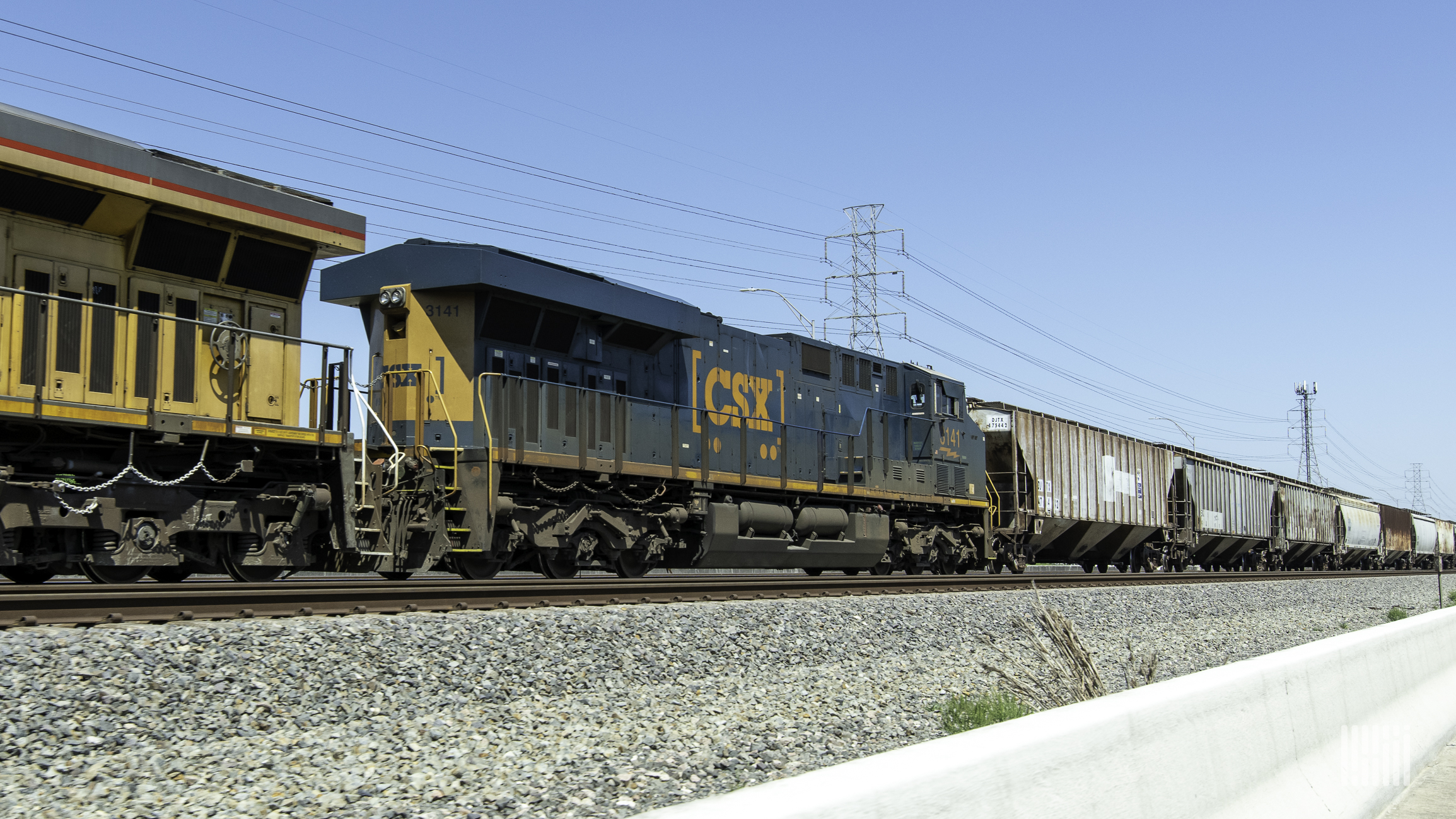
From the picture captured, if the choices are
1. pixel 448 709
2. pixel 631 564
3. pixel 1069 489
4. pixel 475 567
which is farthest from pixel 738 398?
pixel 1069 489

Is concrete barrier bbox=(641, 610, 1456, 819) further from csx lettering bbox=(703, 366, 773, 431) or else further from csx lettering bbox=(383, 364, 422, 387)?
csx lettering bbox=(703, 366, 773, 431)

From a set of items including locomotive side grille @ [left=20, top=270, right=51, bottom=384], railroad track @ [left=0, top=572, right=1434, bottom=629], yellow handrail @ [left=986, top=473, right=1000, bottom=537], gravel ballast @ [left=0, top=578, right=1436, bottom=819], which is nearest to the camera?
gravel ballast @ [left=0, top=578, right=1436, bottom=819]

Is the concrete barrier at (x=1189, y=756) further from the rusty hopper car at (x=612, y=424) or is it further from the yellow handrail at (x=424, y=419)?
the yellow handrail at (x=424, y=419)

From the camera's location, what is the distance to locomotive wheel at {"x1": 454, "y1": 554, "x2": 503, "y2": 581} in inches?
455

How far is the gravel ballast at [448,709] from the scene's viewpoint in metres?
4.41

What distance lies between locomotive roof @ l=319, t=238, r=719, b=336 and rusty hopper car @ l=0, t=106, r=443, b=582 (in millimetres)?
1850

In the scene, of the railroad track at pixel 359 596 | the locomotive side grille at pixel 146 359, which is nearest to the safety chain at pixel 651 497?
the railroad track at pixel 359 596

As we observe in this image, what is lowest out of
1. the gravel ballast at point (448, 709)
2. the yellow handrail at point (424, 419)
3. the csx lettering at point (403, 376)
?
the gravel ballast at point (448, 709)

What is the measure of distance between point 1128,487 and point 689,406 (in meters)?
16.6

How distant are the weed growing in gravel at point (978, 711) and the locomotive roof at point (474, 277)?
23.4 feet

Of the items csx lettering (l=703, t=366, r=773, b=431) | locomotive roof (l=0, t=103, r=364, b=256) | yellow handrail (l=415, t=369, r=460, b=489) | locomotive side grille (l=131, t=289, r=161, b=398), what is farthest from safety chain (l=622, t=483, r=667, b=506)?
locomotive side grille (l=131, t=289, r=161, b=398)

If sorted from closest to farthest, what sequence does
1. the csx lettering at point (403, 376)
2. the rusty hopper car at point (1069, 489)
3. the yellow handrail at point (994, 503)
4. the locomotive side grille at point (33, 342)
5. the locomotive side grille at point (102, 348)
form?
the locomotive side grille at point (33, 342) → the locomotive side grille at point (102, 348) → the csx lettering at point (403, 376) → the yellow handrail at point (994, 503) → the rusty hopper car at point (1069, 489)

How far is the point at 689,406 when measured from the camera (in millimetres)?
14461

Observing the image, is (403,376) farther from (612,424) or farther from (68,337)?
(68,337)
